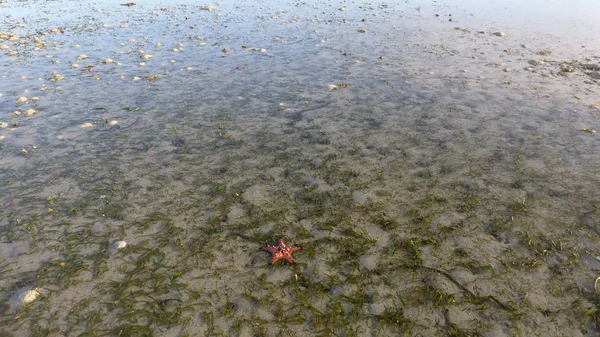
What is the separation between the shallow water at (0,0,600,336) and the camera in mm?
4484

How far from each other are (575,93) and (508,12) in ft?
53.1

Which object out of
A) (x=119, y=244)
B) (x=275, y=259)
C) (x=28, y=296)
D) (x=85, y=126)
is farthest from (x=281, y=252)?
(x=85, y=126)

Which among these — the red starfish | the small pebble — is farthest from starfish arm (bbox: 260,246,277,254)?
the small pebble

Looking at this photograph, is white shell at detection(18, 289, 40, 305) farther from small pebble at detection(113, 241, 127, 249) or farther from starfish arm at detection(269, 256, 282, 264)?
starfish arm at detection(269, 256, 282, 264)

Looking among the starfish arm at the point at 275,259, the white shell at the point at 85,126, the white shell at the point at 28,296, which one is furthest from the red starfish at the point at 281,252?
the white shell at the point at 85,126

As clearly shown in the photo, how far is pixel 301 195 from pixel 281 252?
5.69 ft

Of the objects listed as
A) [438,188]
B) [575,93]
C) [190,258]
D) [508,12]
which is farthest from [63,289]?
[508,12]

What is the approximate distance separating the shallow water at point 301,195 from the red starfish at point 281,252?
18cm

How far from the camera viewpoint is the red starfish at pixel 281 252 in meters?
5.04

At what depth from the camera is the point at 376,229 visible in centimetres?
578

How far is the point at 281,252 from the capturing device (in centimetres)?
505

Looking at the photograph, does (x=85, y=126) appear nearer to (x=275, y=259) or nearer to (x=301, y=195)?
(x=301, y=195)

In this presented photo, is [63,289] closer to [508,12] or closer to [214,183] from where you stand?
[214,183]

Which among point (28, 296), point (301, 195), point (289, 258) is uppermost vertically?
point (289, 258)
